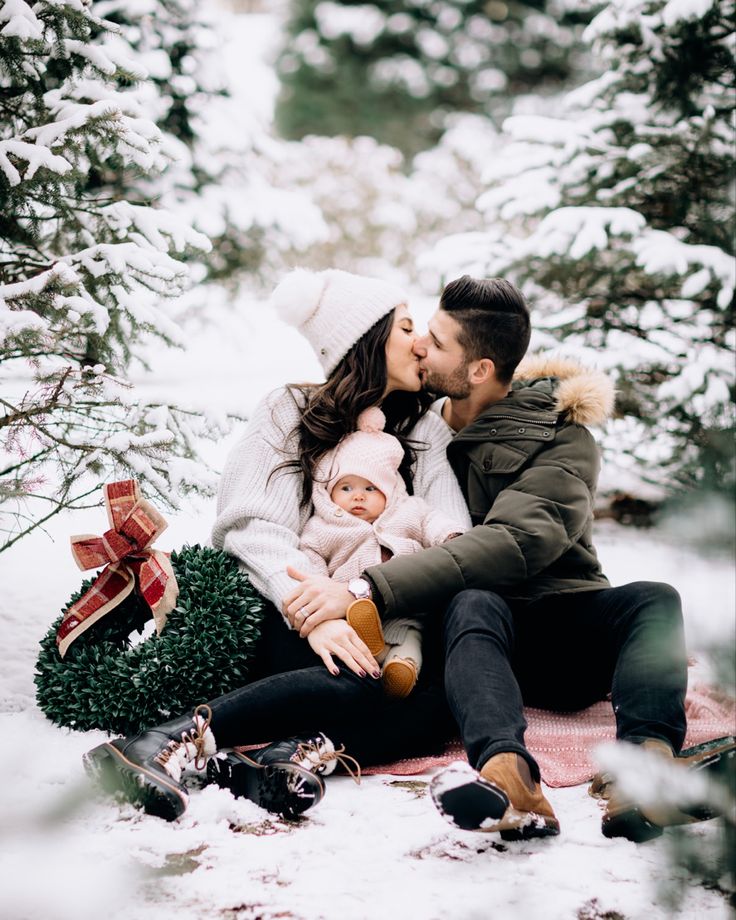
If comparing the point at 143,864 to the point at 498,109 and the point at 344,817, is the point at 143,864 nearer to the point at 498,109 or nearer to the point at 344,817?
the point at 344,817

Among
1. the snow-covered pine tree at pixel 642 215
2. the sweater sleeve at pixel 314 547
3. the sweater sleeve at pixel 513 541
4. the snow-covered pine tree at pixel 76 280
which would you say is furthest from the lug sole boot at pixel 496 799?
the snow-covered pine tree at pixel 642 215

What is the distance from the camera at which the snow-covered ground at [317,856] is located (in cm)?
157

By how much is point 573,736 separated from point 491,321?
1312 mm

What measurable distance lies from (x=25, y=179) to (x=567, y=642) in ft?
6.73

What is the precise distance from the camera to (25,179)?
2.56 metres

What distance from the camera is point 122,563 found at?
2475mm

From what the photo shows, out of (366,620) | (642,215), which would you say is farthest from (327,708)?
(642,215)

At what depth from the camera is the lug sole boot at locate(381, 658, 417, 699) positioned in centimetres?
231

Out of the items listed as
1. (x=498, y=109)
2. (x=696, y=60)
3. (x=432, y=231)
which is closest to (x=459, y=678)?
(x=696, y=60)

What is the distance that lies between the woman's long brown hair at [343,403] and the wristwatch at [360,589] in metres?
0.45

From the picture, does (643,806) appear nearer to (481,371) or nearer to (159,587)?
(159,587)

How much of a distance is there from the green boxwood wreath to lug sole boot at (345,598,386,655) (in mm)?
306

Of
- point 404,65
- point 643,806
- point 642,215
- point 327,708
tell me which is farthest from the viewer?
point 404,65

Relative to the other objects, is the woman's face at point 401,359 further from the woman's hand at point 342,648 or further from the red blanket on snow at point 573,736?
the red blanket on snow at point 573,736
